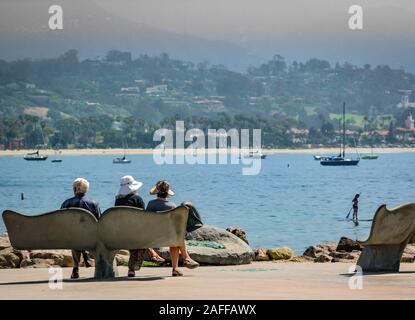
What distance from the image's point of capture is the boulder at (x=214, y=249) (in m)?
16.2

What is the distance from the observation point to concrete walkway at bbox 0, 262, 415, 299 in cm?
1152

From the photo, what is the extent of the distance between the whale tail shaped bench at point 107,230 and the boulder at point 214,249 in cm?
257

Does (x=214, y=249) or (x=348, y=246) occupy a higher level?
(x=214, y=249)

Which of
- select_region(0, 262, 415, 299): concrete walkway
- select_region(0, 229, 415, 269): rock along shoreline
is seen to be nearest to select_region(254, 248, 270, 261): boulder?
select_region(0, 229, 415, 269): rock along shoreline

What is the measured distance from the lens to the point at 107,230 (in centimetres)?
1347

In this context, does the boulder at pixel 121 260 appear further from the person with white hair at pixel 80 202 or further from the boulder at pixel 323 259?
the boulder at pixel 323 259

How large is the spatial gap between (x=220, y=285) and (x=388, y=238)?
248cm

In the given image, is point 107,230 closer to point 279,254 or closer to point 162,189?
point 162,189

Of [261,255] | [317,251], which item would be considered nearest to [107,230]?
[261,255]

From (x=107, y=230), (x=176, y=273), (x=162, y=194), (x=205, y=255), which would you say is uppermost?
(x=162, y=194)

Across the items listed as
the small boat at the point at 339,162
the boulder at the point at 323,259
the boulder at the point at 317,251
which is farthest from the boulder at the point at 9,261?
the small boat at the point at 339,162
